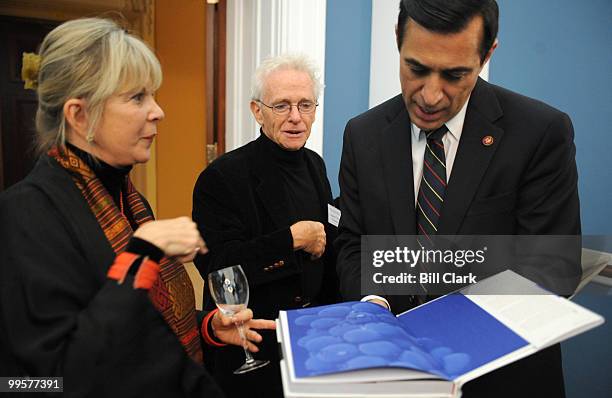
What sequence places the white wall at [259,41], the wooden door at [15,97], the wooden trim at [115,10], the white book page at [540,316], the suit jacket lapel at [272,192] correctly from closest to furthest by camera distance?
the white book page at [540,316] → the suit jacket lapel at [272,192] → the white wall at [259,41] → the wooden trim at [115,10] → the wooden door at [15,97]

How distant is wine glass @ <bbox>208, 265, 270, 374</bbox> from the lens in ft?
4.34

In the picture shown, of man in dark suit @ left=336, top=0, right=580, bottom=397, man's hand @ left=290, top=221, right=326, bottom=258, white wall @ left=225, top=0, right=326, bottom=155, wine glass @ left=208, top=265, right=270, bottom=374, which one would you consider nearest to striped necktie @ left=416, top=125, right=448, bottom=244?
man in dark suit @ left=336, top=0, right=580, bottom=397

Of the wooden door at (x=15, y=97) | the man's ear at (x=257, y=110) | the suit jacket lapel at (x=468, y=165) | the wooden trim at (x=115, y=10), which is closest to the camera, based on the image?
the suit jacket lapel at (x=468, y=165)

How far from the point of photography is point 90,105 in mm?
1194

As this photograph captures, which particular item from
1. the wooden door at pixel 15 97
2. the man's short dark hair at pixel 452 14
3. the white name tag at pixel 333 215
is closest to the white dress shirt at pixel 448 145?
the man's short dark hair at pixel 452 14

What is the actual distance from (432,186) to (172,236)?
655 millimetres

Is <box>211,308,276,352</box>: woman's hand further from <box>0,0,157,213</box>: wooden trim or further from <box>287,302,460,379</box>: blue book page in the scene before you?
<box>0,0,157,213</box>: wooden trim

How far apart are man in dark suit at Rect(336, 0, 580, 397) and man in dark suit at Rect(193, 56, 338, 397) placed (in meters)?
0.49

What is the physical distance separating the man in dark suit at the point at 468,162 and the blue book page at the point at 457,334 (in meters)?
0.19

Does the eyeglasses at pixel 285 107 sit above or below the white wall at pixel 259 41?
below

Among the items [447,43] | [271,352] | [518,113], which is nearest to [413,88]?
[447,43]

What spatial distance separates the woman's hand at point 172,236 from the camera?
1.07 meters

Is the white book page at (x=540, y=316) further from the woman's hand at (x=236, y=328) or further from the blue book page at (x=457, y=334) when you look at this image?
the woman's hand at (x=236, y=328)

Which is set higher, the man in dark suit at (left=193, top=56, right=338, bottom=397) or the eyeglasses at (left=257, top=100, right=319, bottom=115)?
the eyeglasses at (left=257, top=100, right=319, bottom=115)
